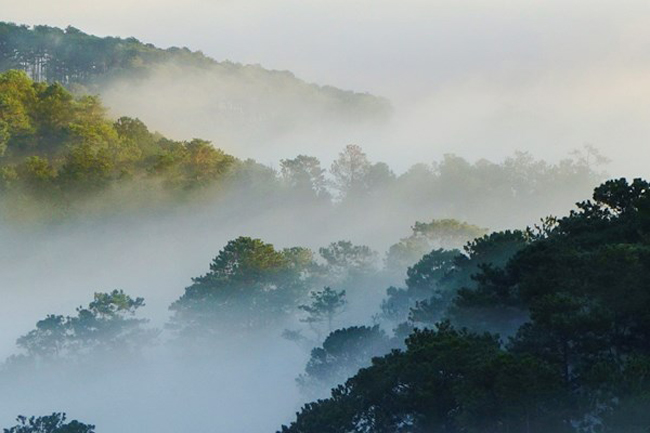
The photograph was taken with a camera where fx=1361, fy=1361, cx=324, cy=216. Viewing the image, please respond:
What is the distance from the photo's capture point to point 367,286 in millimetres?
80938

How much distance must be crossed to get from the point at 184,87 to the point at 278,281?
7533 cm

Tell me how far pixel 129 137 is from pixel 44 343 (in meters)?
31.6

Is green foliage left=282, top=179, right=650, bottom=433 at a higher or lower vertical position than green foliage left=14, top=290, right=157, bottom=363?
lower

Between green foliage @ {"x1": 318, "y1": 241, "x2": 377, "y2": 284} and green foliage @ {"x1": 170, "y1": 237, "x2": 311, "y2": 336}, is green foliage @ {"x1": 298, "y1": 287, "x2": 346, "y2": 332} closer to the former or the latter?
A: green foliage @ {"x1": 170, "y1": 237, "x2": 311, "y2": 336}

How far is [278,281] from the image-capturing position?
240 ft

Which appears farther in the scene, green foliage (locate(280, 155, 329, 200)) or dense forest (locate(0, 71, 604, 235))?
green foliage (locate(280, 155, 329, 200))

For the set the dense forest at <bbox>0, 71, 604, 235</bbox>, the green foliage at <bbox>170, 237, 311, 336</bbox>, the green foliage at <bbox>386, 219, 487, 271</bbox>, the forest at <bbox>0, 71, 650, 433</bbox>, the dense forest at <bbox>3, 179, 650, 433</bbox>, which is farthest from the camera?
the dense forest at <bbox>0, 71, 604, 235</bbox>

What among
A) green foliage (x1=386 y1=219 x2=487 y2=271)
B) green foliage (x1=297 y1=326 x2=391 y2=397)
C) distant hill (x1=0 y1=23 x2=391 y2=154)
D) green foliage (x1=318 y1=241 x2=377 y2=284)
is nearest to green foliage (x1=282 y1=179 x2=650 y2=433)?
green foliage (x1=297 y1=326 x2=391 y2=397)

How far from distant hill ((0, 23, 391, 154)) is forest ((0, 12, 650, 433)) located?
44 cm

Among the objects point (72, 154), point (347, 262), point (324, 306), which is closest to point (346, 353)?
point (324, 306)

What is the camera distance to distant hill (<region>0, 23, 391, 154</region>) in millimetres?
134250

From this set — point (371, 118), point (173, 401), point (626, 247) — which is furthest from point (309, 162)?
point (626, 247)

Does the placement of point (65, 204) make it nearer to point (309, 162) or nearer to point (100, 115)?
point (100, 115)

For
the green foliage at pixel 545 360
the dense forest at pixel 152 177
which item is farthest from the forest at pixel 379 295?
the dense forest at pixel 152 177
